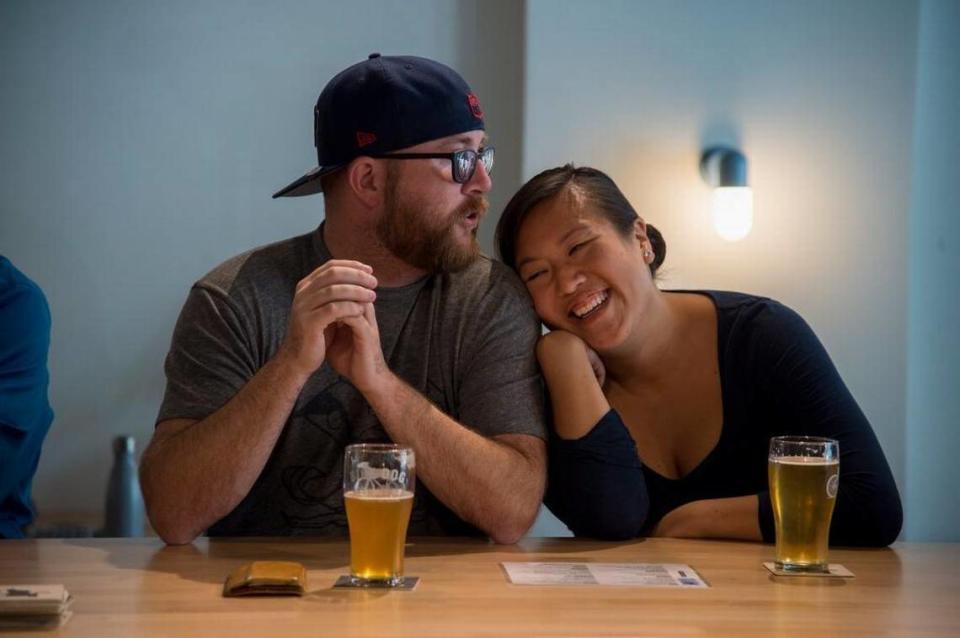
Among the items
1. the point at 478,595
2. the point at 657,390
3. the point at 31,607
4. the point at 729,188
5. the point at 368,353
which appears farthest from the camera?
the point at 729,188

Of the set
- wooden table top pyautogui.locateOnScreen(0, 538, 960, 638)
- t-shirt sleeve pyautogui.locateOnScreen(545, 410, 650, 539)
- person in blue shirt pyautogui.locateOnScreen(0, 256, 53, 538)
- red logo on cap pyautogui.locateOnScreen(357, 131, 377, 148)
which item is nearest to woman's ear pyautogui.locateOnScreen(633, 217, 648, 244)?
t-shirt sleeve pyautogui.locateOnScreen(545, 410, 650, 539)

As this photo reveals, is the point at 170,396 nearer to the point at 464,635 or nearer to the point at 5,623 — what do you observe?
the point at 5,623

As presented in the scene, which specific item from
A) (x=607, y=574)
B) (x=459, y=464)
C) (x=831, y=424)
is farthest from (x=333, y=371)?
(x=831, y=424)

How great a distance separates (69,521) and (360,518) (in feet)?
8.69

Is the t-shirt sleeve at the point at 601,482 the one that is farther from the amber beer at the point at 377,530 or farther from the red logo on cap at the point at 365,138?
the red logo on cap at the point at 365,138

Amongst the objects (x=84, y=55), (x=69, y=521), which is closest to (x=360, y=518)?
(x=69, y=521)

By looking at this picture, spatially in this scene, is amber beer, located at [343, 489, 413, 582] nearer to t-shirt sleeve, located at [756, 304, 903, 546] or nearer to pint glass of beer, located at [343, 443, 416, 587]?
pint glass of beer, located at [343, 443, 416, 587]

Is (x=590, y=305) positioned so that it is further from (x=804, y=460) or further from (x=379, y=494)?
(x=379, y=494)

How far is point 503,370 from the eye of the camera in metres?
2.21

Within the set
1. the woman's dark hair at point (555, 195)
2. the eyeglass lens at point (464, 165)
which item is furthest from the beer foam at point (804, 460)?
the eyeglass lens at point (464, 165)

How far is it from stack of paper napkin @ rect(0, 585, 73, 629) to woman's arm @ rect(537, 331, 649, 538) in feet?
2.86

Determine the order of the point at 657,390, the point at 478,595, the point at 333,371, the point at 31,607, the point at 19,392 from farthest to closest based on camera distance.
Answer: the point at 19,392
the point at 657,390
the point at 333,371
the point at 478,595
the point at 31,607

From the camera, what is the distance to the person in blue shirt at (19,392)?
8.05ft

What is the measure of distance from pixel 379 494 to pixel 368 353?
0.38m
